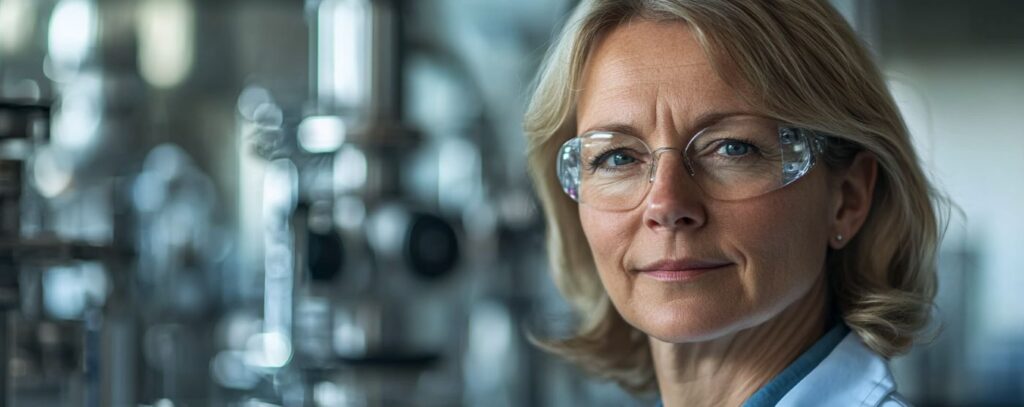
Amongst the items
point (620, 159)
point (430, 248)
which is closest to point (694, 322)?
point (620, 159)

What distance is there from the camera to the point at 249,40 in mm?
4164

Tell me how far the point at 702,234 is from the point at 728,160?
0.06 meters

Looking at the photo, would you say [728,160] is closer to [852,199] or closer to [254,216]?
[852,199]

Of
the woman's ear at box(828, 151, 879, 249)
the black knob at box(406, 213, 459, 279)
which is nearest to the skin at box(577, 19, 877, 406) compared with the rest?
the woman's ear at box(828, 151, 879, 249)

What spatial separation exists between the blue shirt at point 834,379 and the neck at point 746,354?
17 millimetres

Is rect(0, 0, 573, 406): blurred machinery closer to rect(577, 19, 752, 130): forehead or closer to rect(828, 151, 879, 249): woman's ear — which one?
rect(577, 19, 752, 130): forehead

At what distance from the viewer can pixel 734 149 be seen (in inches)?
42.9

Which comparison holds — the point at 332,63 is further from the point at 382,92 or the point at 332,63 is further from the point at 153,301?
the point at 153,301

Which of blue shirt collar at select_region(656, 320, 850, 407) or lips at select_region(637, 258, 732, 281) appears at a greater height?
lips at select_region(637, 258, 732, 281)

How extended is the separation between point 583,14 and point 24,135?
2.25ft

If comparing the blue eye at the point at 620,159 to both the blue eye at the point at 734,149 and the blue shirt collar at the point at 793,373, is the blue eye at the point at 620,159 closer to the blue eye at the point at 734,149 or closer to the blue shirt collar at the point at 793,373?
the blue eye at the point at 734,149

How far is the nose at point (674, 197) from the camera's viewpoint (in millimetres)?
1064

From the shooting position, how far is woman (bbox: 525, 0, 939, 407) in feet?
3.56

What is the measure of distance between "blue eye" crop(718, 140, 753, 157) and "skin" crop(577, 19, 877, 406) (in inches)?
1.0
